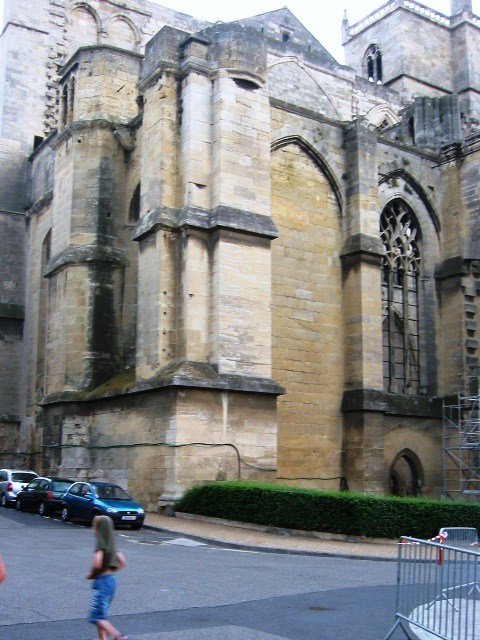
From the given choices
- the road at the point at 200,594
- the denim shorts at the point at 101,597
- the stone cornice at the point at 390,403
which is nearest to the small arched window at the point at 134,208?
the stone cornice at the point at 390,403

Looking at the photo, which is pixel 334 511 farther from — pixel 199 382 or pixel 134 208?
pixel 134 208

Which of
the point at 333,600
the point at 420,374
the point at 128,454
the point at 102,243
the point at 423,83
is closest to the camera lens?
the point at 333,600

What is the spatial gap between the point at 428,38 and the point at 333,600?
138ft

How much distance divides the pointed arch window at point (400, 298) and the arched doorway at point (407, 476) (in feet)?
7.06

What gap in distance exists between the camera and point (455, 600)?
721 cm

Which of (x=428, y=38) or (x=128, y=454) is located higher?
(x=428, y=38)

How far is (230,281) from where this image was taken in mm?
20719

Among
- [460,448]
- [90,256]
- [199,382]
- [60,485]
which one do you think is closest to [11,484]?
[60,485]

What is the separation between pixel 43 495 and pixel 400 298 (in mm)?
13246

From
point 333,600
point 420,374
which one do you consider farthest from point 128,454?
point 333,600

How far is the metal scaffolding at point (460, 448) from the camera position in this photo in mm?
24953

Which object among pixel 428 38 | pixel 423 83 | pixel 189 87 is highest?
pixel 428 38

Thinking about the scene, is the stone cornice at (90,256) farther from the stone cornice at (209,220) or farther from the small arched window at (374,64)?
the small arched window at (374,64)

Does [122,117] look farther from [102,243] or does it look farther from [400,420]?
[400,420]
